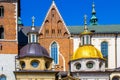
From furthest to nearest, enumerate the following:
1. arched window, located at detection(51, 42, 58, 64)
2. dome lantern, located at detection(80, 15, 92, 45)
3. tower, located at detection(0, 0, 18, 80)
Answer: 1. arched window, located at detection(51, 42, 58, 64)
2. dome lantern, located at detection(80, 15, 92, 45)
3. tower, located at detection(0, 0, 18, 80)

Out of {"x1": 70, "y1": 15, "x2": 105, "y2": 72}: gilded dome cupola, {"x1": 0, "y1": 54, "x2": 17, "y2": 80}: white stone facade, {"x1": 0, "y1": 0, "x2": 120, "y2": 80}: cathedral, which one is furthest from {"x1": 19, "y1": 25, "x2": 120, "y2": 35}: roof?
{"x1": 0, "y1": 54, "x2": 17, "y2": 80}: white stone facade

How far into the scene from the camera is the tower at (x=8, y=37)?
83875 mm

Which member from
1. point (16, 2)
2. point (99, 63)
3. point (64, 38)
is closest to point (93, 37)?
point (64, 38)

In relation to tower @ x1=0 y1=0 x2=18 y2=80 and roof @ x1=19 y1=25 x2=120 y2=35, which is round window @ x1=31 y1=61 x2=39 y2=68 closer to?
tower @ x1=0 y1=0 x2=18 y2=80

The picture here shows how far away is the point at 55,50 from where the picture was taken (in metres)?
97.5

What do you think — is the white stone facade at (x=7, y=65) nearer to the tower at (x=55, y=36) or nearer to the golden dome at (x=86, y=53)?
the golden dome at (x=86, y=53)

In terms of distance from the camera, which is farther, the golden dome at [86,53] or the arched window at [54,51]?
the arched window at [54,51]

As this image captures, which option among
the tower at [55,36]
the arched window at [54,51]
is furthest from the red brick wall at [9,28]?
the arched window at [54,51]

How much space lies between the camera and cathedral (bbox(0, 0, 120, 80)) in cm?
8362

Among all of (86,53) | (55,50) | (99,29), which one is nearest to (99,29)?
(99,29)

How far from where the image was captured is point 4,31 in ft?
281

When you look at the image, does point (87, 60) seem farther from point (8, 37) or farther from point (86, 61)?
point (8, 37)

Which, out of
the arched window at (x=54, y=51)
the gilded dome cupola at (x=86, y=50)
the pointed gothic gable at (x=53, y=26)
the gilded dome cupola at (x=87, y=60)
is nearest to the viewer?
the gilded dome cupola at (x=87, y=60)

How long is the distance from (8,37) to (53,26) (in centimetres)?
1427
